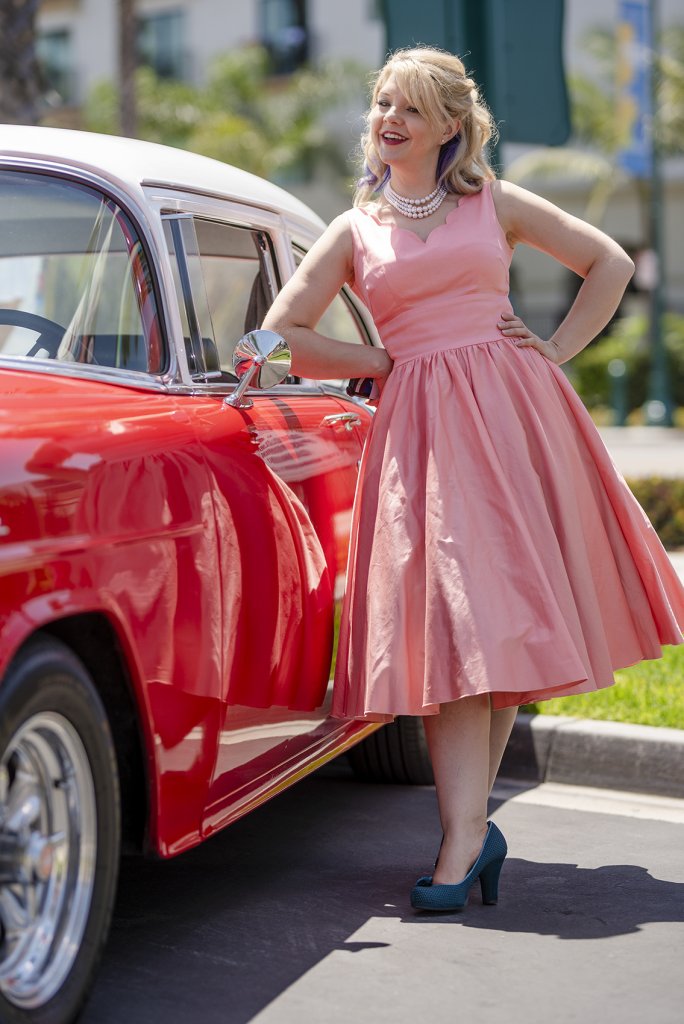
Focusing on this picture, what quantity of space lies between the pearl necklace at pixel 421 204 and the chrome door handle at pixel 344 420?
663 mm

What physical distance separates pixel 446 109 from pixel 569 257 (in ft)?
1.67

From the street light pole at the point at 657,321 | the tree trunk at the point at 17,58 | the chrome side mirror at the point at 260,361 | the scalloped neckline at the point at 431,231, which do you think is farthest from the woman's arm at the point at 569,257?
the street light pole at the point at 657,321

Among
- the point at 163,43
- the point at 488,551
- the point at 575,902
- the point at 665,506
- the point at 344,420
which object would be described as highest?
the point at 163,43

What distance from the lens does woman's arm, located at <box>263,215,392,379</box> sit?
3.94 m

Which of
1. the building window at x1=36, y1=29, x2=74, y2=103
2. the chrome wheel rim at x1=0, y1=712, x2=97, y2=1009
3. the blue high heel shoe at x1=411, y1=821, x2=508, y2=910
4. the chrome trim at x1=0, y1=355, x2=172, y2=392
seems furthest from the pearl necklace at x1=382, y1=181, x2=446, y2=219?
the building window at x1=36, y1=29, x2=74, y2=103

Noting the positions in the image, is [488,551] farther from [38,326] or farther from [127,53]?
[127,53]

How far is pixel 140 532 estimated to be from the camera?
2.96 metres

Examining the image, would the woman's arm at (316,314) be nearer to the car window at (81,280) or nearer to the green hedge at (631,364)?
the car window at (81,280)

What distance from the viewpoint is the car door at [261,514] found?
3387mm

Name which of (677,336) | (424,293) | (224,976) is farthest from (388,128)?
(677,336)

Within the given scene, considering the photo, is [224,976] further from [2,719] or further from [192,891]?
[2,719]

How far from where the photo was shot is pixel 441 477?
372 centimetres

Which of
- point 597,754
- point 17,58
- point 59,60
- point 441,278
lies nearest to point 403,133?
point 441,278

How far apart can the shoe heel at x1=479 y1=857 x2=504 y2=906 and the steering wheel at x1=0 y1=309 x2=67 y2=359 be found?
64.6 inches
